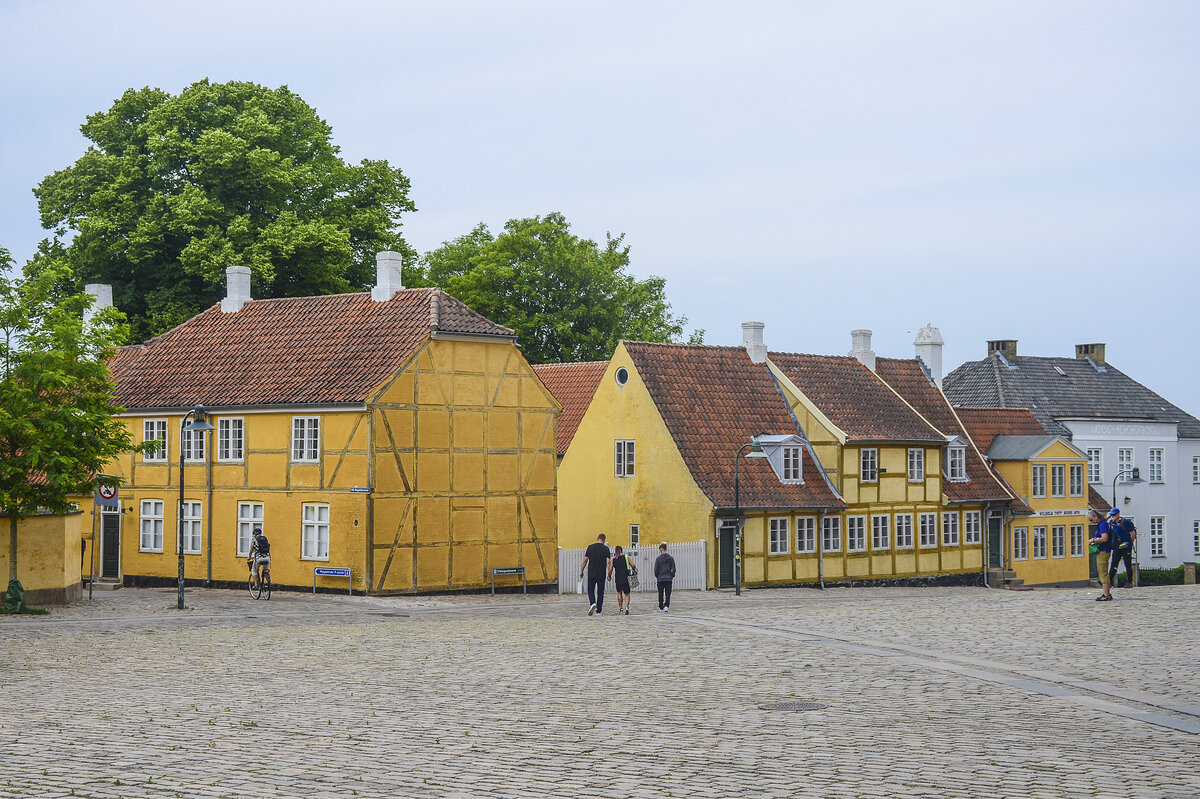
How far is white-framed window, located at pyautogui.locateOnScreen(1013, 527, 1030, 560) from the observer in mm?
55531

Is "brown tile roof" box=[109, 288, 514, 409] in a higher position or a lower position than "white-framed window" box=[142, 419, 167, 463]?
higher

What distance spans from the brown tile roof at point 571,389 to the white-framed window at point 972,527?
14564 millimetres

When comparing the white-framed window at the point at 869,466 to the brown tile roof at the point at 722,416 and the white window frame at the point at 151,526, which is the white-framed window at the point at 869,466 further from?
the white window frame at the point at 151,526

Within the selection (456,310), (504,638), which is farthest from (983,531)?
(504,638)

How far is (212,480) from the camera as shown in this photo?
4194 cm

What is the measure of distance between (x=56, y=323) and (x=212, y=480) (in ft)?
32.6

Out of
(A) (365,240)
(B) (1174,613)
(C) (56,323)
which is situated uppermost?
(A) (365,240)

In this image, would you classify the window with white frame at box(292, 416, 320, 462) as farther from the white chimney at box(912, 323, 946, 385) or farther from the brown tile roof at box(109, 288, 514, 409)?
the white chimney at box(912, 323, 946, 385)

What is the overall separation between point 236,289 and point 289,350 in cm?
556

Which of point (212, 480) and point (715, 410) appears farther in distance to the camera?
point (715, 410)

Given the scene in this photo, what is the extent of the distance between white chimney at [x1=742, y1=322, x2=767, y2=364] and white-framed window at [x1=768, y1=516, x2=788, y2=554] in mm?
7316

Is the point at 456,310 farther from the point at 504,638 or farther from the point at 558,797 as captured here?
the point at 558,797

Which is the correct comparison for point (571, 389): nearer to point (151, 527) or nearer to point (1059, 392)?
point (151, 527)

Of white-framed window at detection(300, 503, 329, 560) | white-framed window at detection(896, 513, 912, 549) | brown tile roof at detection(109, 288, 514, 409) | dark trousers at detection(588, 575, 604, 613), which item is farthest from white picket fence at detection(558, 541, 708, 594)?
white-framed window at detection(896, 513, 912, 549)
